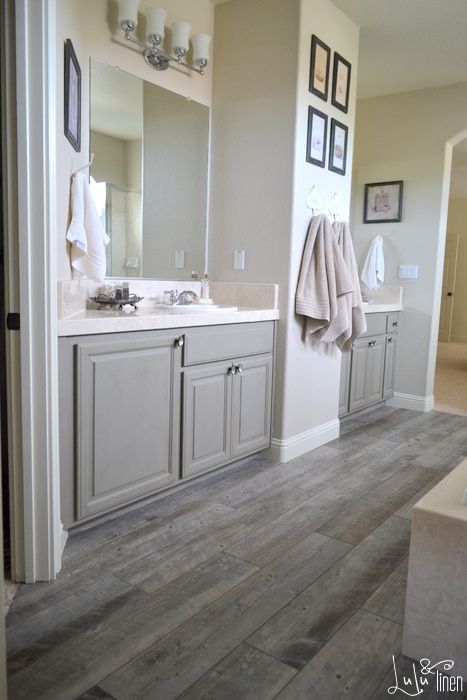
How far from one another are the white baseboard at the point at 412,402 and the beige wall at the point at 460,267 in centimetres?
573

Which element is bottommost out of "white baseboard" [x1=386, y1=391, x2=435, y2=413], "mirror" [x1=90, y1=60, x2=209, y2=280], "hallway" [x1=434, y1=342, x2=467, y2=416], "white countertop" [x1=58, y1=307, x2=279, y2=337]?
"hallway" [x1=434, y1=342, x2=467, y2=416]

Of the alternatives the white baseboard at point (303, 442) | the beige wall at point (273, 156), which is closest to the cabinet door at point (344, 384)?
the white baseboard at point (303, 442)

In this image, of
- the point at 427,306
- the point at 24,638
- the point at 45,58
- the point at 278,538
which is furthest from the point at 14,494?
the point at 427,306

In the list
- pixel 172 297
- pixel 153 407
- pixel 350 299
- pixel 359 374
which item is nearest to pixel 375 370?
pixel 359 374

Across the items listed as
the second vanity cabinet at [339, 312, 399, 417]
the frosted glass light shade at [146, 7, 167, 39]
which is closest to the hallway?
the second vanity cabinet at [339, 312, 399, 417]

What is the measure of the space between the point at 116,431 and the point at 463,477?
1.25 metres

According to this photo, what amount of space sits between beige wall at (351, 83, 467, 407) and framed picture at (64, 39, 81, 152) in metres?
3.03

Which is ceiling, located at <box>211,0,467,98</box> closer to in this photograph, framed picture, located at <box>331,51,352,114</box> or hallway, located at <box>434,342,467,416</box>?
framed picture, located at <box>331,51,352,114</box>

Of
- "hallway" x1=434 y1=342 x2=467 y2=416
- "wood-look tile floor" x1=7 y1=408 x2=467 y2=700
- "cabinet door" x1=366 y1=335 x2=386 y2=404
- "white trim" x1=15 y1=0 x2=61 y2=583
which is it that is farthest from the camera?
"hallway" x1=434 y1=342 x2=467 y2=416

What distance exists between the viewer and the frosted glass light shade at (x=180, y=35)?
279cm

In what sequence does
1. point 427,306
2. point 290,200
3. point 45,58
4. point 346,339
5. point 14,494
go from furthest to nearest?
point 427,306 < point 346,339 < point 290,200 < point 14,494 < point 45,58

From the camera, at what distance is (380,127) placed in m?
4.61

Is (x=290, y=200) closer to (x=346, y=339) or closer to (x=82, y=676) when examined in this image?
(x=346, y=339)

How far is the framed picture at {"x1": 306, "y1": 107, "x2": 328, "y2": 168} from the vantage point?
3.03 meters
